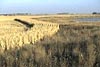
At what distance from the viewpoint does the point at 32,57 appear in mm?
12898

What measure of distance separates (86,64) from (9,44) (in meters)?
6.12

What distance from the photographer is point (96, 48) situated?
14.6 meters

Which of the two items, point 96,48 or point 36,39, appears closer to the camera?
point 96,48

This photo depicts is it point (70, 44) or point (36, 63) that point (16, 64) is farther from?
point (70, 44)

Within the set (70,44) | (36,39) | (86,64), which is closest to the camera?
(86,64)

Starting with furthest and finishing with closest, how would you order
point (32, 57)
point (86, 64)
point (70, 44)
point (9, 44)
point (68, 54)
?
point (70, 44), point (9, 44), point (68, 54), point (32, 57), point (86, 64)

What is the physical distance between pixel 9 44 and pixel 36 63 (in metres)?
4.68

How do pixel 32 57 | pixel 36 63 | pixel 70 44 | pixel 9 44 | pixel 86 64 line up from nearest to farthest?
pixel 86 64 → pixel 36 63 → pixel 32 57 → pixel 9 44 → pixel 70 44

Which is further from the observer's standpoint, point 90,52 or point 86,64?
point 90,52

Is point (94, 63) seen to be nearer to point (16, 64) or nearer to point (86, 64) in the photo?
point (86, 64)

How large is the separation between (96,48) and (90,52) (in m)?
1.53

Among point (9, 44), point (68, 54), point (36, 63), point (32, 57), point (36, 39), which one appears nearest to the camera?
point (36, 63)

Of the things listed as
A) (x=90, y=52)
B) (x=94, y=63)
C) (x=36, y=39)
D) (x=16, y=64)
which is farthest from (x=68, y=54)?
(x=36, y=39)

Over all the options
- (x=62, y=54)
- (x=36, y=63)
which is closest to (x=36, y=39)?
(x=62, y=54)
